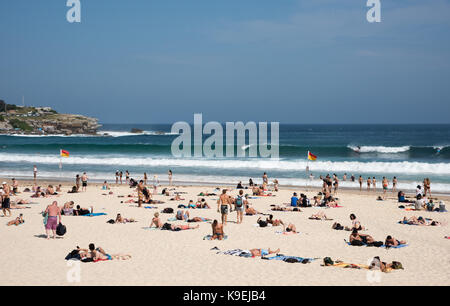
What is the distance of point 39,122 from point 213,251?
10585 centimetres

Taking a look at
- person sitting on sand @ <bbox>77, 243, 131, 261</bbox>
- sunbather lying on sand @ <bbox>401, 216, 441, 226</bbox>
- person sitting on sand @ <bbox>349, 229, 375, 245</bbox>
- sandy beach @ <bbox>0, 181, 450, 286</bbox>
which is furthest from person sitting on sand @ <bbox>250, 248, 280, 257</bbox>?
sunbather lying on sand @ <bbox>401, 216, 441, 226</bbox>

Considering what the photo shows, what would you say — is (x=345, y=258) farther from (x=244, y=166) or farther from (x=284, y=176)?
(x=244, y=166)

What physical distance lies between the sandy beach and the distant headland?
91.6 m

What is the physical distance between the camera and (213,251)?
1238 centimetres

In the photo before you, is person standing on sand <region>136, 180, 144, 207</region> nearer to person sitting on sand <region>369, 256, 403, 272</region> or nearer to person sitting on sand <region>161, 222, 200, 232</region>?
person sitting on sand <region>161, 222, 200, 232</region>

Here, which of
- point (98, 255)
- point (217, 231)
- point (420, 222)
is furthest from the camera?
point (420, 222)

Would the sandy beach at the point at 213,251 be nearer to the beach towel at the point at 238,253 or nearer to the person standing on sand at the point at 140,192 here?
the beach towel at the point at 238,253

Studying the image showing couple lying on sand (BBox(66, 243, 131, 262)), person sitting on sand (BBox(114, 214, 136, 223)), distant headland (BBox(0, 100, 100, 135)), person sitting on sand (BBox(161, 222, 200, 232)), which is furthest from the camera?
distant headland (BBox(0, 100, 100, 135))

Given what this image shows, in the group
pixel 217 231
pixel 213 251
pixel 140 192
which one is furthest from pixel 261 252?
pixel 140 192

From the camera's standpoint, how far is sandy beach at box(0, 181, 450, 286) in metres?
9.91

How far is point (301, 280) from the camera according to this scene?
9.80 m

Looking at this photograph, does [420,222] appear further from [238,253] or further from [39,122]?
[39,122]
